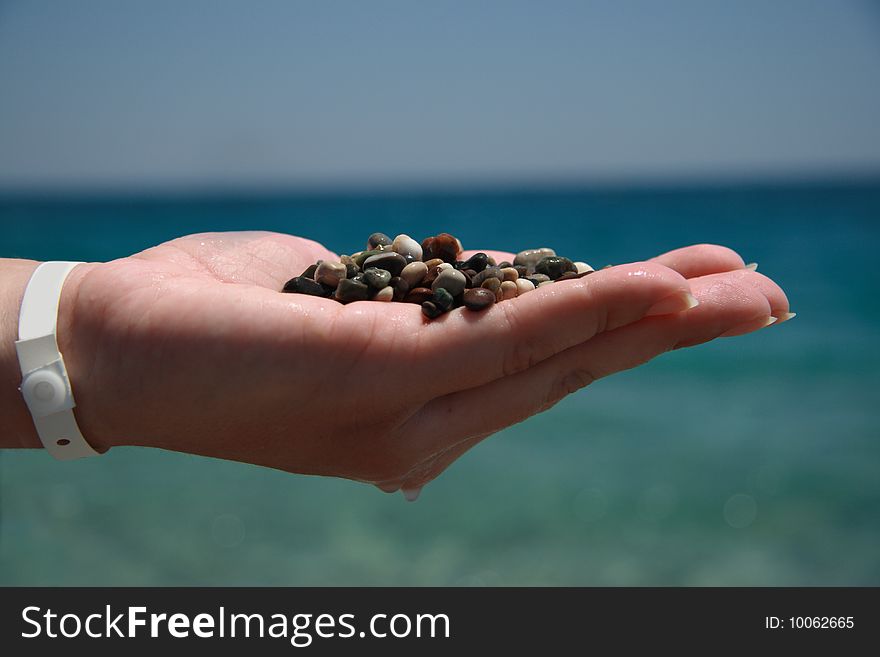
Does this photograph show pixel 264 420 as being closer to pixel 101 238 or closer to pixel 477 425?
pixel 477 425

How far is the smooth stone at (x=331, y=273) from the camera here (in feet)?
7.66

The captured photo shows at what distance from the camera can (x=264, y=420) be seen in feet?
6.75

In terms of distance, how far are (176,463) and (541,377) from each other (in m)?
6.92

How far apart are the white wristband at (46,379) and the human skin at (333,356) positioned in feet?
0.11

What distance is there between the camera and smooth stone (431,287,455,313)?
2.03m

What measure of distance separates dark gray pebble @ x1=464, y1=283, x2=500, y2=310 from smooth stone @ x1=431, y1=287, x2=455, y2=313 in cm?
4

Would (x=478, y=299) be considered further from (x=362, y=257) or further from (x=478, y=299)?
(x=362, y=257)

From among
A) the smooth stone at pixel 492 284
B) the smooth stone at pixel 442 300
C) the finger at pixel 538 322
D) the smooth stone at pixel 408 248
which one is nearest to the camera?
the finger at pixel 538 322

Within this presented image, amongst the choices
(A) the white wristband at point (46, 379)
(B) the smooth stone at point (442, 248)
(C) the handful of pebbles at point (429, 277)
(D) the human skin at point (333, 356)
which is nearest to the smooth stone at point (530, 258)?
(C) the handful of pebbles at point (429, 277)

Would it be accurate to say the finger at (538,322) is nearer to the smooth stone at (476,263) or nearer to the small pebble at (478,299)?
the small pebble at (478,299)

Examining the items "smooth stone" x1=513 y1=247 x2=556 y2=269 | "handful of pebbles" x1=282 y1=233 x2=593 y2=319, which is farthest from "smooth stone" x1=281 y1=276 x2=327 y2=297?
"smooth stone" x1=513 y1=247 x2=556 y2=269

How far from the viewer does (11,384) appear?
2004 millimetres

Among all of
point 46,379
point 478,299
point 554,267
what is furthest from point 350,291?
point 46,379

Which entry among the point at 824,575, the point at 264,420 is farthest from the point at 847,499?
the point at 264,420
